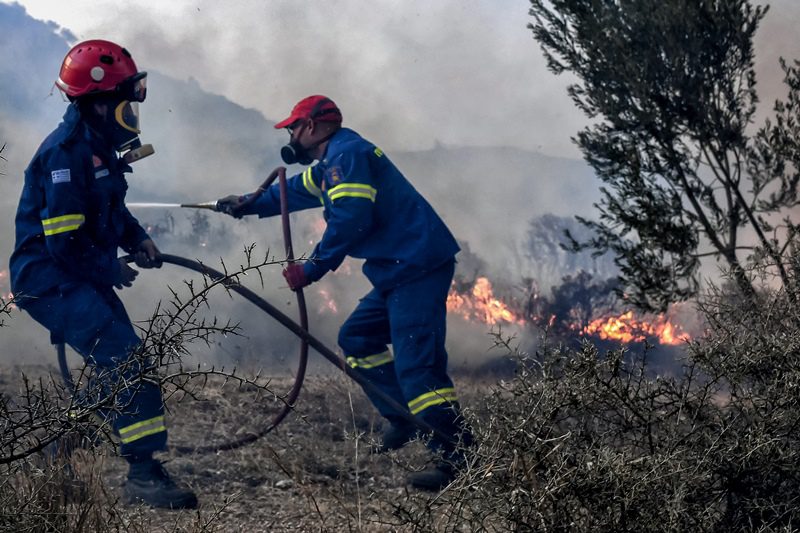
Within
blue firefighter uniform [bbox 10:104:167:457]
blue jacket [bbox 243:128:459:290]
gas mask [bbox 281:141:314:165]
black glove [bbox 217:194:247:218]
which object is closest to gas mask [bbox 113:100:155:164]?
blue firefighter uniform [bbox 10:104:167:457]

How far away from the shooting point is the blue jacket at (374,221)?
5582mm

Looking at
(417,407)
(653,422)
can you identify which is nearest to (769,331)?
(653,422)

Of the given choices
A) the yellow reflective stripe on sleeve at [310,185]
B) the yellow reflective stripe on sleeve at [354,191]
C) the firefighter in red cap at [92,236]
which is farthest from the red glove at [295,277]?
the firefighter in red cap at [92,236]

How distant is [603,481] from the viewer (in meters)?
2.53

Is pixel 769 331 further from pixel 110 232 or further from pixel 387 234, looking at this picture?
pixel 110 232

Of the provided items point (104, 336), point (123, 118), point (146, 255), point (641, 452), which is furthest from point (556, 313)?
point (641, 452)

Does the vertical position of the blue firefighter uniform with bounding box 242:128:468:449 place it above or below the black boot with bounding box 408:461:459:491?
above

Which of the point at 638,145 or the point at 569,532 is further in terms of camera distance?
the point at 638,145

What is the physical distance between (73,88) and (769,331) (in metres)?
4.02

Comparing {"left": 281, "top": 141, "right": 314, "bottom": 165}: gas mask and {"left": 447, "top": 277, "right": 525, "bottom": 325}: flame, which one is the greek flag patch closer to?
{"left": 281, "top": 141, "right": 314, "bottom": 165}: gas mask

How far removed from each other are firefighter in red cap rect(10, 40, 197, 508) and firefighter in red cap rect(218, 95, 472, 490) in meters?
1.09

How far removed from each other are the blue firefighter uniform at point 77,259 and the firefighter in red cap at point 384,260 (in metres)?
1.16

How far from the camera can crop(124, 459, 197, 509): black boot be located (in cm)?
453

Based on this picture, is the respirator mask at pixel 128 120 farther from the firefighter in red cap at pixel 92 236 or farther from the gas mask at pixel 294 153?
the gas mask at pixel 294 153
